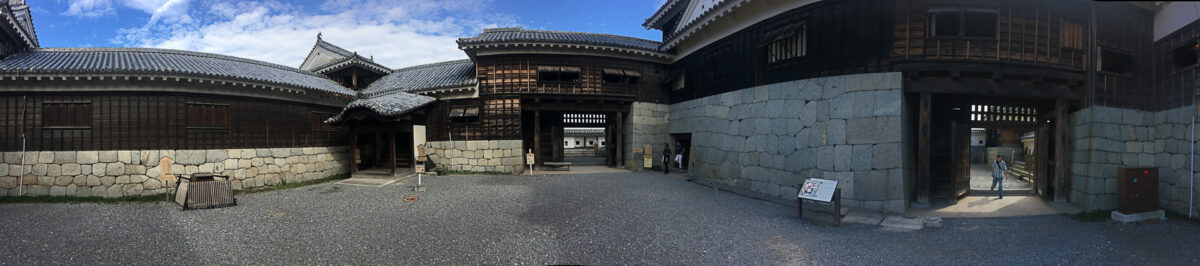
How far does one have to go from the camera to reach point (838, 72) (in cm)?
983

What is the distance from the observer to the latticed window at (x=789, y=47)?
10.9 m

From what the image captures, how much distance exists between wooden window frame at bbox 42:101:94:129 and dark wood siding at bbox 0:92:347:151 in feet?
0.16

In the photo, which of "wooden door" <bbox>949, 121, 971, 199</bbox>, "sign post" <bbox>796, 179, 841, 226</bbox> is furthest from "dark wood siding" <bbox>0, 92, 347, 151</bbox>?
"wooden door" <bbox>949, 121, 971, 199</bbox>

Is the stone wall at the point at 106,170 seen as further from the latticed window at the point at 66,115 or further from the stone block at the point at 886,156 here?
the stone block at the point at 886,156

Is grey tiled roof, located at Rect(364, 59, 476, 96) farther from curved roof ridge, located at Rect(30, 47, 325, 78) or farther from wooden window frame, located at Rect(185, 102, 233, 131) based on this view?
wooden window frame, located at Rect(185, 102, 233, 131)

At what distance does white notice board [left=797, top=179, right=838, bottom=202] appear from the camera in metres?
8.12

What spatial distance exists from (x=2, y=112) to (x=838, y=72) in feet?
74.8

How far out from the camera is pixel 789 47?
1134cm

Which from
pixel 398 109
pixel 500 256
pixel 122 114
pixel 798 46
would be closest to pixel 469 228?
pixel 500 256

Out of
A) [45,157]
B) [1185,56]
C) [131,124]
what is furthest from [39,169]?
[1185,56]

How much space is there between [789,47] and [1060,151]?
22.7ft

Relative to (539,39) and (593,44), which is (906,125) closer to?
(593,44)

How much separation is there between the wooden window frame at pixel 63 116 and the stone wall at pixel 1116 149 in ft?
87.5

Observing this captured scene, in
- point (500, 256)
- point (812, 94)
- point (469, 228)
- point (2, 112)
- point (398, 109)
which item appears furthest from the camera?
point (398, 109)
